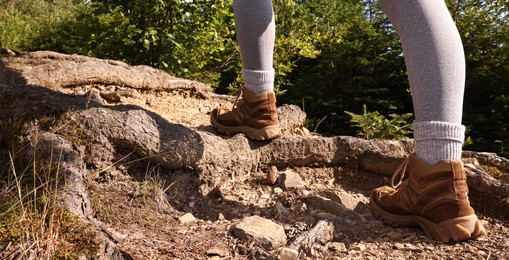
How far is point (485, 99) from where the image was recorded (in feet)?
28.1

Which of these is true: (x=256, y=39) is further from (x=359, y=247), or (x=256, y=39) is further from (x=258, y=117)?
(x=359, y=247)

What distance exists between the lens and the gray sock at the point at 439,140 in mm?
1706

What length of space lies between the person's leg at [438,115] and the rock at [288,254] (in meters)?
0.62

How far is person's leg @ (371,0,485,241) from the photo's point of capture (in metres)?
1.71

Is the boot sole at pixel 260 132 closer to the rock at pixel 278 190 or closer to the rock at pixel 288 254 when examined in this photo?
the rock at pixel 278 190

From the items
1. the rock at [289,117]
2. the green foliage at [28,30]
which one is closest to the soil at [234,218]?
the rock at [289,117]

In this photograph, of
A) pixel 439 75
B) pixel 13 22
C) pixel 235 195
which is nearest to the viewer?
pixel 439 75

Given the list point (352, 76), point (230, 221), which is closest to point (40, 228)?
point (230, 221)

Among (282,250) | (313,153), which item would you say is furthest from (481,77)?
(282,250)

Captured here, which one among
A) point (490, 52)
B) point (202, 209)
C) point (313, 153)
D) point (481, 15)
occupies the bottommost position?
point (202, 209)

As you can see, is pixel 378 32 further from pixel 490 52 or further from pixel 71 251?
pixel 71 251

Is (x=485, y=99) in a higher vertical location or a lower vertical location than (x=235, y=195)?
higher

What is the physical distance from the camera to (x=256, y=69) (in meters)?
2.44

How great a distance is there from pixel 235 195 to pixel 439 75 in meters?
1.07
